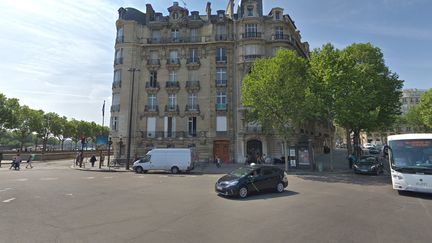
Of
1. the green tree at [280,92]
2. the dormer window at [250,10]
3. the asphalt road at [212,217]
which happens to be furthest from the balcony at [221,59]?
the asphalt road at [212,217]

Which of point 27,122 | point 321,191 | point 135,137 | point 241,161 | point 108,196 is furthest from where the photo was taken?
point 27,122

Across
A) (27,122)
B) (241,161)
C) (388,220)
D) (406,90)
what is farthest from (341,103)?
(406,90)

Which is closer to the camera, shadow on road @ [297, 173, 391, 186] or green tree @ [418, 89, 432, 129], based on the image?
shadow on road @ [297, 173, 391, 186]

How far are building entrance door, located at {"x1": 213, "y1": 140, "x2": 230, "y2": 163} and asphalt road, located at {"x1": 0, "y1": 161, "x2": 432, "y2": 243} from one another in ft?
76.5

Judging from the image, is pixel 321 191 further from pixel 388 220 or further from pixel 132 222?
pixel 132 222

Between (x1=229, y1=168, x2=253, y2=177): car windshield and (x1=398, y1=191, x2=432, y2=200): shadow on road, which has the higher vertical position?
(x1=229, y1=168, x2=253, y2=177): car windshield

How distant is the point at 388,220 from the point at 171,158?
782 inches

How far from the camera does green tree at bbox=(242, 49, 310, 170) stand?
2400 cm

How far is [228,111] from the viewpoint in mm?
36438

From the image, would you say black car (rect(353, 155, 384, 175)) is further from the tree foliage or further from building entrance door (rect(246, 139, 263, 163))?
the tree foliage

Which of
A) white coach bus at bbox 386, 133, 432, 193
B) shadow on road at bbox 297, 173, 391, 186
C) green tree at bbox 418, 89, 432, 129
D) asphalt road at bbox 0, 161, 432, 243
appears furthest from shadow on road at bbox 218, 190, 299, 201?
green tree at bbox 418, 89, 432, 129

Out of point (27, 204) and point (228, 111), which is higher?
point (228, 111)

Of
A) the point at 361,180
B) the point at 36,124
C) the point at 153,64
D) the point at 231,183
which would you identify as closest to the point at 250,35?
the point at 153,64

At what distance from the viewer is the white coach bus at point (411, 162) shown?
38.7 feet
